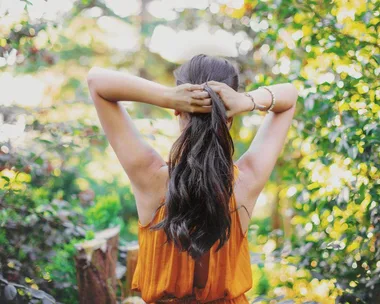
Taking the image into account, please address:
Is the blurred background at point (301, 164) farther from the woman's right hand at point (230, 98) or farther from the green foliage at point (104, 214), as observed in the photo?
A: the woman's right hand at point (230, 98)

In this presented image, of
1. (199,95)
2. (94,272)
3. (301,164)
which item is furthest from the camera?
(301,164)

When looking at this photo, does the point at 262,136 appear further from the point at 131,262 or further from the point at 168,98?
the point at 131,262

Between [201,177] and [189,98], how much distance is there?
213 mm

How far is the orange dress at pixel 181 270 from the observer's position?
5.49 feet

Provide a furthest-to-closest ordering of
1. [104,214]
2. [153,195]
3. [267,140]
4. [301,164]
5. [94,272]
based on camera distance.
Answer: [104,214], [301,164], [94,272], [267,140], [153,195]

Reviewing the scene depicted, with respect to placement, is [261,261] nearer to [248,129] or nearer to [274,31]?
[274,31]

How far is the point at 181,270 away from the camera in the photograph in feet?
5.51

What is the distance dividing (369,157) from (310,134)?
536mm

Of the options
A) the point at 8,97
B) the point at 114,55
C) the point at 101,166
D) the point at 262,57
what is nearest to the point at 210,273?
the point at 8,97

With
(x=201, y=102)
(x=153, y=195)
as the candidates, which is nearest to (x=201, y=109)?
(x=201, y=102)

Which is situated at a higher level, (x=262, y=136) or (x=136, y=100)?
(x=136, y=100)

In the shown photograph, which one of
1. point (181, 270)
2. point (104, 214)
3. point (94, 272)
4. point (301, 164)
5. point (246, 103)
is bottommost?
point (104, 214)

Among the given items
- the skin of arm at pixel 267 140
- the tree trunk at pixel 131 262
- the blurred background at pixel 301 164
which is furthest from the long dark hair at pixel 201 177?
the tree trunk at pixel 131 262

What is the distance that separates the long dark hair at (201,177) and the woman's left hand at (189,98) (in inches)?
0.8
